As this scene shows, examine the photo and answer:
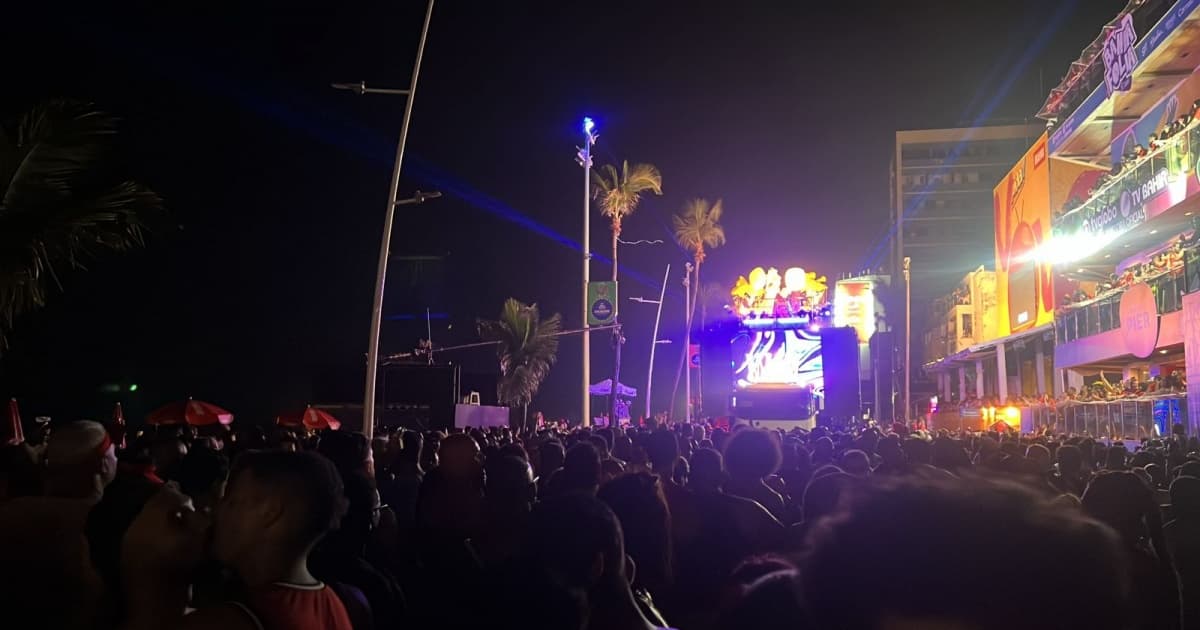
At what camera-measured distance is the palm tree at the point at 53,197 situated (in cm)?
718

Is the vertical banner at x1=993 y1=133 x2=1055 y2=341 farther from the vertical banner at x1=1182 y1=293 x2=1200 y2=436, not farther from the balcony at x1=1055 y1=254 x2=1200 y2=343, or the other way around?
the vertical banner at x1=1182 y1=293 x2=1200 y2=436

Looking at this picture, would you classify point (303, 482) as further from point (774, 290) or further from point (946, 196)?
point (946, 196)

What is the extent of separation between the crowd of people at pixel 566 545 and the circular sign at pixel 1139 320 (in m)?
29.0

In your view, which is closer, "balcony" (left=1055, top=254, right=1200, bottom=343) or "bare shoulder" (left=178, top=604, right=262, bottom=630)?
"bare shoulder" (left=178, top=604, right=262, bottom=630)

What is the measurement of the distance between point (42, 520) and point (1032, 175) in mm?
56698

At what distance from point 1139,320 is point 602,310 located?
1986 cm

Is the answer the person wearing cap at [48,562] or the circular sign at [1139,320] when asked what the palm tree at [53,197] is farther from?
the circular sign at [1139,320]

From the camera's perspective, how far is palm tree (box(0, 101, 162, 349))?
23.6 feet

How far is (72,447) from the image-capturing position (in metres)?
4.41

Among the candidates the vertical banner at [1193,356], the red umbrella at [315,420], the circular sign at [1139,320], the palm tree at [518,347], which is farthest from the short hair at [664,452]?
the palm tree at [518,347]

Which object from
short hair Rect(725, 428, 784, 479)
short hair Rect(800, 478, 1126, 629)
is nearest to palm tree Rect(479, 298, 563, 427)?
short hair Rect(725, 428, 784, 479)

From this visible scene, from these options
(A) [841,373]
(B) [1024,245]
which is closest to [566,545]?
(A) [841,373]

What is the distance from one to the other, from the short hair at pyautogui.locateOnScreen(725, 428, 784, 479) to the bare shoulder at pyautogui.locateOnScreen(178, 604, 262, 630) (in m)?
4.49

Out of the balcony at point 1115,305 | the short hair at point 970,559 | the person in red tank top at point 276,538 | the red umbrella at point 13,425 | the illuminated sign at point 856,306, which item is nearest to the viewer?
the short hair at point 970,559
